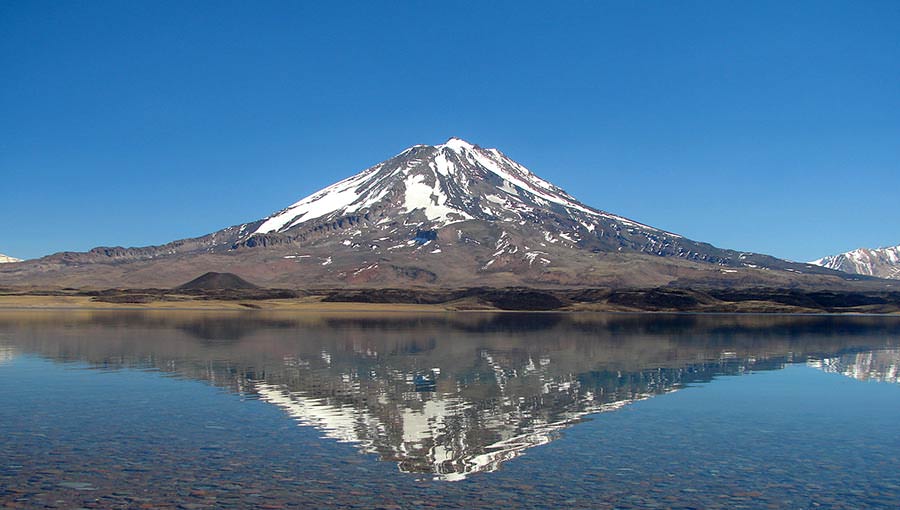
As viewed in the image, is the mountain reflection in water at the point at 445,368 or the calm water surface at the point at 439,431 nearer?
the calm water surface at the point at 439,431

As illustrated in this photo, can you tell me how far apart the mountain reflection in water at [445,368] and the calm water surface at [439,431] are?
0.67 feet

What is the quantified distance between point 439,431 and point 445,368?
2186cm

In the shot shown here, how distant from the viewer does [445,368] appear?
4978cm

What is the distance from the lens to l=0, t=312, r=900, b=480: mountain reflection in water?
27781 mm

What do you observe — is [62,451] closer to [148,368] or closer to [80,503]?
[80,503]

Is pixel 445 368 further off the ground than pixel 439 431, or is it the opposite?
pixel 445 368

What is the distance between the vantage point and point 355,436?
88.1 ft

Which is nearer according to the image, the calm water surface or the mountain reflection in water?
the calm water surface

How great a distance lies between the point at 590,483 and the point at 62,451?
1612cm

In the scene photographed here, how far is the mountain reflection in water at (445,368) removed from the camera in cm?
2778

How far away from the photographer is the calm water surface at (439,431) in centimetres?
1997

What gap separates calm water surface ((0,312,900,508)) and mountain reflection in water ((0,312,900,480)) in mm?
205

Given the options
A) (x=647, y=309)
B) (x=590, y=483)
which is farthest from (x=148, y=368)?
(x=647, y=309)

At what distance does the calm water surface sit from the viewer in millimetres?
19969
